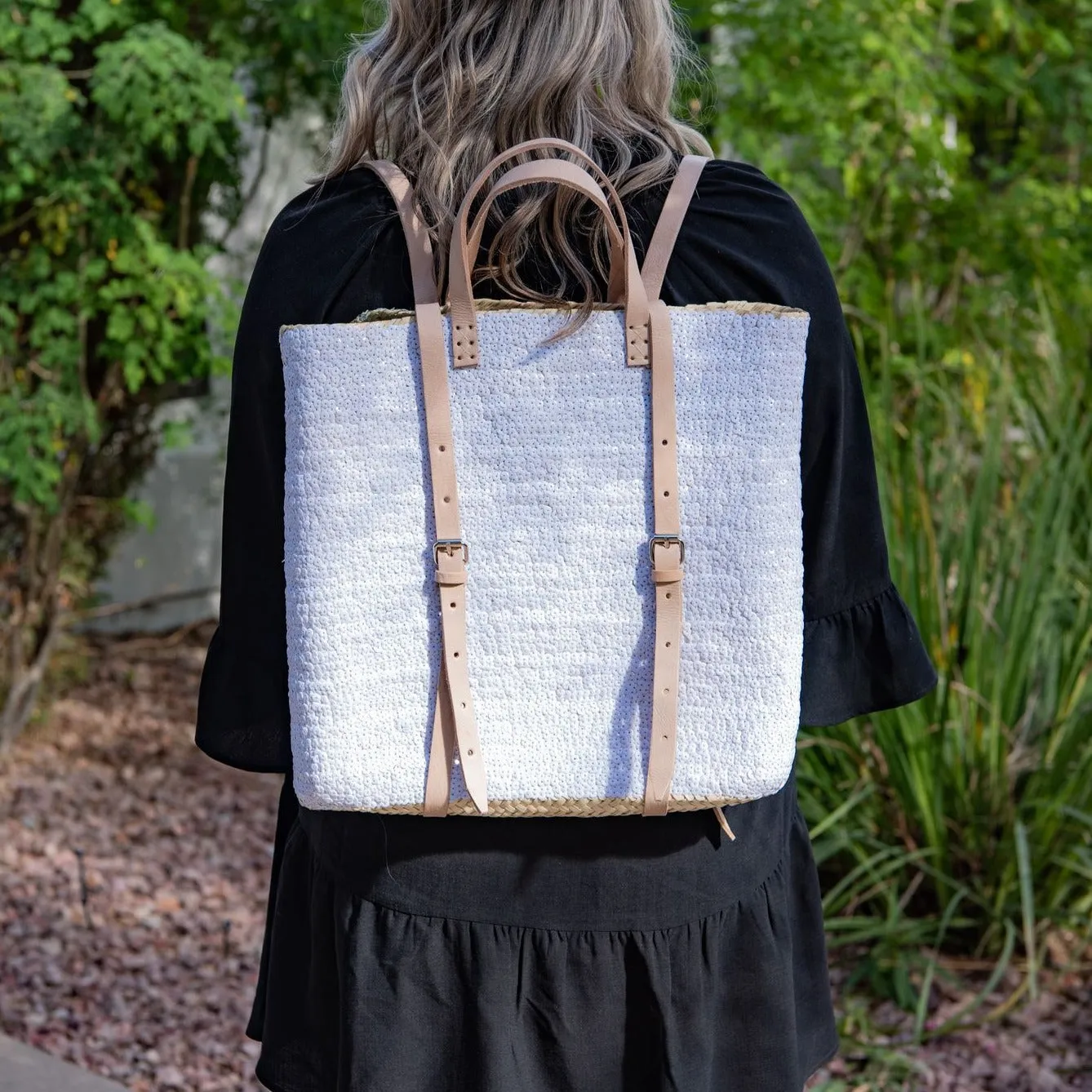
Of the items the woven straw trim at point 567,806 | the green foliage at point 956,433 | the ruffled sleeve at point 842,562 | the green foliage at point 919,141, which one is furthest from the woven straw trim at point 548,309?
the green foliage at point 919,141

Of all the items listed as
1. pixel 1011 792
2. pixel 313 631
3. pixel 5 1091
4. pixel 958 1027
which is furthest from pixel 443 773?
pixel 1011 792

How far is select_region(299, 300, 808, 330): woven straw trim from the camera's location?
4.03 feet

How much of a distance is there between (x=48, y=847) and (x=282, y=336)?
2.97 m

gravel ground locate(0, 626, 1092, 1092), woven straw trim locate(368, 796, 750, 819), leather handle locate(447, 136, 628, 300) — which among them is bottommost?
gravel ground locate(0, 626, 1092, 1092)

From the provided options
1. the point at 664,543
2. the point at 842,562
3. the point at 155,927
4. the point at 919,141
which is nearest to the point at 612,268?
the point at 664,543

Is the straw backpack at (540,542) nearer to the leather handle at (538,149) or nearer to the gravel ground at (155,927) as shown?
the leather handle at (538,149)

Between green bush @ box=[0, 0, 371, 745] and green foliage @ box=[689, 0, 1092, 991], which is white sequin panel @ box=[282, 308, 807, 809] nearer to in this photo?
green foliage @ box=[689, 0, 1092, 991]

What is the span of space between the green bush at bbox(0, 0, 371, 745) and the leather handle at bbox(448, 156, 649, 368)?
2.82 metres

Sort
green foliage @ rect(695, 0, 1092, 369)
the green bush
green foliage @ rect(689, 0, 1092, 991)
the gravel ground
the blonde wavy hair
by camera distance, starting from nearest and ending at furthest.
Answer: the blonde wavy hair
the gravel ground
green foliage @ rect(689, 0, 1092, 991)
the green bush
green foliage @ rect(695, 0, 1092, 369)

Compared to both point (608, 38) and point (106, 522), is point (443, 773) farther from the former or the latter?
point (106, 522)

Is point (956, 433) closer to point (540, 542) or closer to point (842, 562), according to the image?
point (842, 562)

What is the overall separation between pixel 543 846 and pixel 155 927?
240 cm

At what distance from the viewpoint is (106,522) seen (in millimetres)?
4895

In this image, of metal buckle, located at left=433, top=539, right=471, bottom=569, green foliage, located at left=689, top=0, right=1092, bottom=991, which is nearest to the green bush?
green foliage, located at left=689, top=0, right=1092, bottom=991
